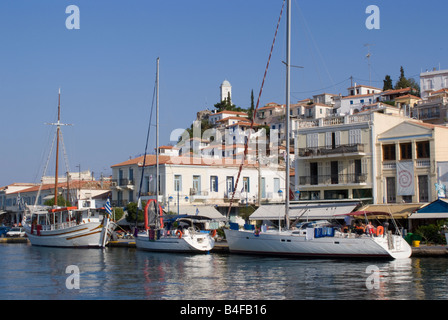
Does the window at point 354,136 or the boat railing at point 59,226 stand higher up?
the window at point 354,136

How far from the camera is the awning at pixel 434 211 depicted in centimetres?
3922

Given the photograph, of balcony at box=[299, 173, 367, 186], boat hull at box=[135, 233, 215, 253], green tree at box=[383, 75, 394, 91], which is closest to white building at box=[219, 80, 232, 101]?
green tree at box=[383, 75, 394, 91]

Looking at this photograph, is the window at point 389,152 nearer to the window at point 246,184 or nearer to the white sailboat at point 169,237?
the white sailboat at point 169,237

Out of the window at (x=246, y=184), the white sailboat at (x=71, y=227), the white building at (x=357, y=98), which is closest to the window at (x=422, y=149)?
the window at (x=246, y=184)

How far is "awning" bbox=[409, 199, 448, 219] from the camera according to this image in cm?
3922

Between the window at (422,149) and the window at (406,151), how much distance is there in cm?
69

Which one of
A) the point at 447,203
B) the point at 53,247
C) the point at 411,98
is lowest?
the point at 53,247

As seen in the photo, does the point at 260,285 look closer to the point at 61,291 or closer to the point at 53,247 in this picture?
the point at 61,291

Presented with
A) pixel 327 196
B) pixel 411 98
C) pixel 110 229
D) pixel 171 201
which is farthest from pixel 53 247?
pixel 411 98

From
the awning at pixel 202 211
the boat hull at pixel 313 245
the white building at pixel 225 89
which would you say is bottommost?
the boat hull at pixel 313 245

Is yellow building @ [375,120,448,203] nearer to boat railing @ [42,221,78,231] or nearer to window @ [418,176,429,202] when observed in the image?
window @ [418,176,429,202]

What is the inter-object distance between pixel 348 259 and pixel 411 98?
7707 centimetres

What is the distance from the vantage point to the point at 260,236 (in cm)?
3869
